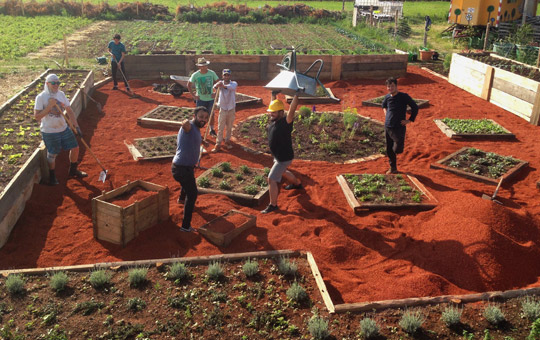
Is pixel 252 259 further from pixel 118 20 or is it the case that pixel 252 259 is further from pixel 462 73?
pixel 118 20

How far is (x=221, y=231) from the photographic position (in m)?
7.30

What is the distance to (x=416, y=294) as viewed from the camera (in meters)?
6.02

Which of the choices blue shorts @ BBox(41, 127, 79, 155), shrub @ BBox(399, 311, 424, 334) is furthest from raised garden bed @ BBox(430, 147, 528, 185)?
blue shorts @ BBox(41, 127, 79, 155)

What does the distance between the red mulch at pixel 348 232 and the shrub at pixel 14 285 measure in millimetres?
994

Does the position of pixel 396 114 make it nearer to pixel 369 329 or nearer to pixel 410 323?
pixel 410 323

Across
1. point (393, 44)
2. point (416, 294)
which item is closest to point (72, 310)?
point (416, 294)

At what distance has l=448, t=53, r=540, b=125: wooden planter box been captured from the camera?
1332 cm

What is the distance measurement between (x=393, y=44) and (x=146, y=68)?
13.2m

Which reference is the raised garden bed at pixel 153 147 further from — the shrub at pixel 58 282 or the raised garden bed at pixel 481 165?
the raised garden bed at pixel 481 165

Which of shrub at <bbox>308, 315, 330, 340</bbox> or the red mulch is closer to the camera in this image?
shrub at <bbox>308, 315, 330, 340</bbox>

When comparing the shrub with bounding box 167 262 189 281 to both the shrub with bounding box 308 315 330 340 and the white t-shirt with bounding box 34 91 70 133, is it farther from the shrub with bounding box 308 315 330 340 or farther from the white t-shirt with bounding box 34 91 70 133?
the white t-shirt with bounding box 34 91 70 133

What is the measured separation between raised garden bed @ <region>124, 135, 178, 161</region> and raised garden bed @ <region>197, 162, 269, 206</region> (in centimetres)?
148

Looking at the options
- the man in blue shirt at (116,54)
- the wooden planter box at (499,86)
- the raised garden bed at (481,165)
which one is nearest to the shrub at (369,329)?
the raised garden bed at (481,165)

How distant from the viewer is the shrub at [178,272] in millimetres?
5941
